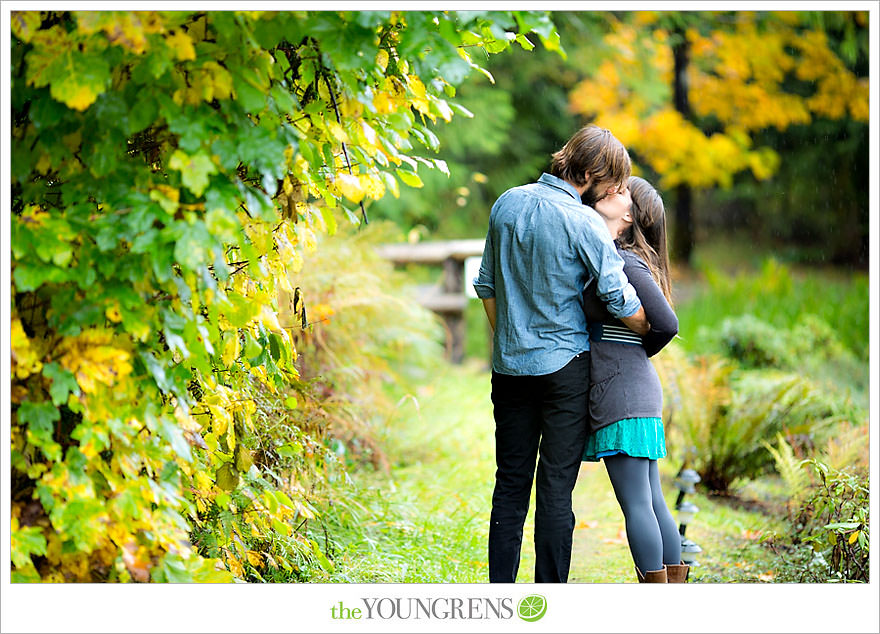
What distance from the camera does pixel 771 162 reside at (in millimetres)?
11039

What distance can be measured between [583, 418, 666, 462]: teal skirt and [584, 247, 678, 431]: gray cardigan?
0.02 metres

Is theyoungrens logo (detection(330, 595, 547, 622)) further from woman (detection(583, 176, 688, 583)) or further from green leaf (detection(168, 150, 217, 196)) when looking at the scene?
green leaf (detection(168, 150, 217, 196))

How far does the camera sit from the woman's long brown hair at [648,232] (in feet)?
8.83

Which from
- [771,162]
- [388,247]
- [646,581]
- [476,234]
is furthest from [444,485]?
[771,162]

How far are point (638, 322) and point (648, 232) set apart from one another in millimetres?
353

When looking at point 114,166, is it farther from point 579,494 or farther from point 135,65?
point 579,494

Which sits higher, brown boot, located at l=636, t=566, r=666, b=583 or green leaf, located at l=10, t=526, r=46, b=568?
green leaf, located at l=10, t=526, r=46, b=568

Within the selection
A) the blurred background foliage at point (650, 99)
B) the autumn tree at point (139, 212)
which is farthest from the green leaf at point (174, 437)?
the blurred background foliage at point (650, 99)

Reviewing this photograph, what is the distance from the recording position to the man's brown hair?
101 inches

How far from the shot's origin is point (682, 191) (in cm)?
1211

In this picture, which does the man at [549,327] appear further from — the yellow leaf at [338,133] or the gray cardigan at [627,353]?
the yellow leaf at [338,133]

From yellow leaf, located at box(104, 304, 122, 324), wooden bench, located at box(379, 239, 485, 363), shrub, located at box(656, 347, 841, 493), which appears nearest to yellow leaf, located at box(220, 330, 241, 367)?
yellow leaf, located at box(104, 304, 122, 324)

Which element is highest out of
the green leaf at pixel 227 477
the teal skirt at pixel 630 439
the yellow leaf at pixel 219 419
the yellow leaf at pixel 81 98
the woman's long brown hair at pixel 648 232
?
the yellow leaf at pixel 81 98

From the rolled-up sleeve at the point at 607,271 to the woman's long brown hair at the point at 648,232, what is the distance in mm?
263
